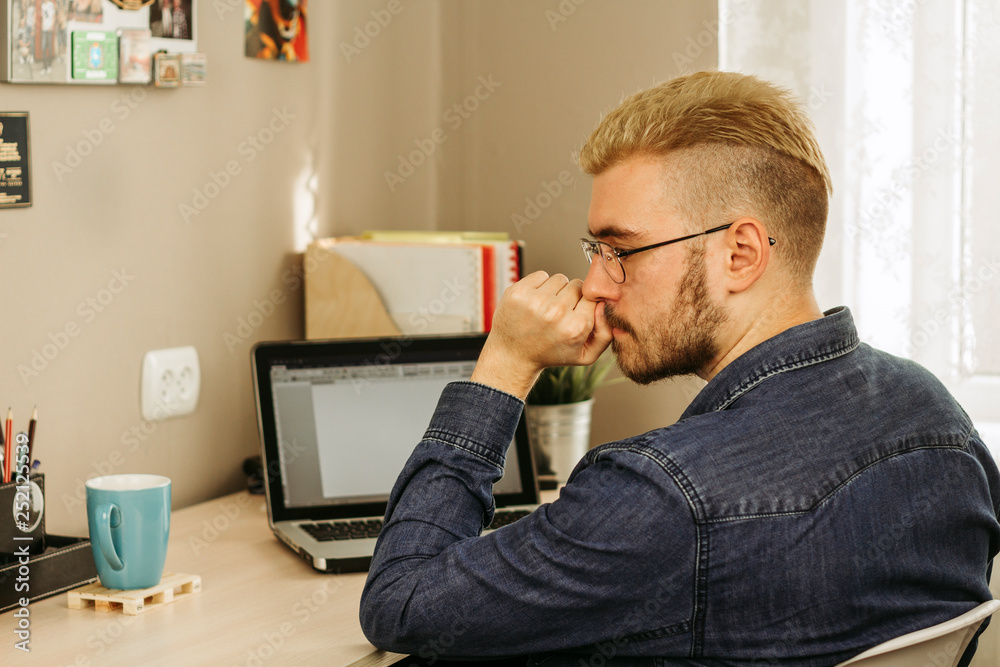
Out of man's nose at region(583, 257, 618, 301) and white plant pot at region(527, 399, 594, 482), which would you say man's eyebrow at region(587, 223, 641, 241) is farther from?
white plant pot at region(527, 399, 594, 482)

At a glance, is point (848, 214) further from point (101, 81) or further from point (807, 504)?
point (101, 81)

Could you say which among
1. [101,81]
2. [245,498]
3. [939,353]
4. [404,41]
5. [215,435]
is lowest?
[245,498]

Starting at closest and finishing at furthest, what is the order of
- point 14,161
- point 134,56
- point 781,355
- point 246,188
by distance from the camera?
point 781,355
point 14,161
point 134,56
point 246,188

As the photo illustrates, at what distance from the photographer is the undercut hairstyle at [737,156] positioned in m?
0.96

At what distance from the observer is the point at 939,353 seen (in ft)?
5.21

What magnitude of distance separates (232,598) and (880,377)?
2.52ft

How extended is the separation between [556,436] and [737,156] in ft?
2.71

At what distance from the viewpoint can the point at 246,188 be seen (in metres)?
1.64

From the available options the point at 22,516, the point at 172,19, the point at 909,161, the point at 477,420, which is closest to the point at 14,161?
the point at 172,19

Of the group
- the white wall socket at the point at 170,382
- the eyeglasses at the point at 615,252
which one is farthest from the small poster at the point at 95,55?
the eyeglasses at the point at 615,252

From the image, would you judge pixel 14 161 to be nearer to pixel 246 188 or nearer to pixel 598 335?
pixel 246 188

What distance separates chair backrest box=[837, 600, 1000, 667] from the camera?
751 mm

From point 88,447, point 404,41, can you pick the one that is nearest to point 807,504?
point 88,447

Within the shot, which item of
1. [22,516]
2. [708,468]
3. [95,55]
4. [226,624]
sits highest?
[95,55]
